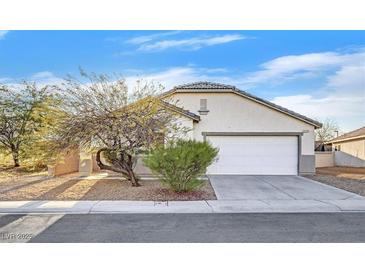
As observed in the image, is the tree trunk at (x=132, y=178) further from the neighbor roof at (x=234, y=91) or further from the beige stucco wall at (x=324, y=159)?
the beige stucco wall at (x=324, y=159)

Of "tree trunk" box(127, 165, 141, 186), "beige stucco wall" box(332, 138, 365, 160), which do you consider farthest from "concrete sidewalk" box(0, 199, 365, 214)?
"beige stucco wall" box(332, 138, 365, 160)

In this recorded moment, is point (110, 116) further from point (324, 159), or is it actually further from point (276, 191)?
point (324, 159)

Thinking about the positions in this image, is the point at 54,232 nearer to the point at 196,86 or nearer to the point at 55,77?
the point at 55,77

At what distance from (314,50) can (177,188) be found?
883 cm

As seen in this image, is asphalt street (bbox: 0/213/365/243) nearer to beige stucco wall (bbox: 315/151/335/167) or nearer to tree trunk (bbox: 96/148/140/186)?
tree trunk (bbox: 96/148/140/186)

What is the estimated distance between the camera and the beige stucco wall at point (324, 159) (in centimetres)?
2894

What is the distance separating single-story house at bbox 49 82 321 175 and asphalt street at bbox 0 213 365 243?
9800 millimetres

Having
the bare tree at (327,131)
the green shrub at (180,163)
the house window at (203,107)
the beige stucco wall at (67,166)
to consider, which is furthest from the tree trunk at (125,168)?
the bare tree at (327,131)

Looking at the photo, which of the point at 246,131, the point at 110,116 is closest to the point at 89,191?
the point at 110,116

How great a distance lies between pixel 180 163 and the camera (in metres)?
11.0

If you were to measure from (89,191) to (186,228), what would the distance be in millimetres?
6058

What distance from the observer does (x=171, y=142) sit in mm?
11758

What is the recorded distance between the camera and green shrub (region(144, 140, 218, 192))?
1106cm
